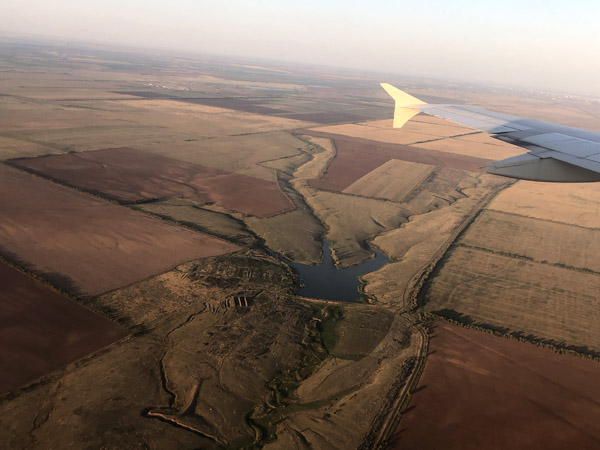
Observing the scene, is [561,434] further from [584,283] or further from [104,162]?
[104,162]

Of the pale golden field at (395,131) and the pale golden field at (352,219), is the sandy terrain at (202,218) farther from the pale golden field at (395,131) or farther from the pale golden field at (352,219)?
the pale golden field at (395,131)

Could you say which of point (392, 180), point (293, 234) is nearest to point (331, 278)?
point (293, 234)

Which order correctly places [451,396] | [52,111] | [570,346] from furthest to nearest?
1. [52,111]
2. [570,346]
3. [451,396]

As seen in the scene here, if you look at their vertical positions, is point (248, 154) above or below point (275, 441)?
above

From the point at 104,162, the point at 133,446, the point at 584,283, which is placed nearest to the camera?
the point at 133,446

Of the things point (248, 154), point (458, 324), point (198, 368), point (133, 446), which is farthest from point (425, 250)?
point (248, 154)

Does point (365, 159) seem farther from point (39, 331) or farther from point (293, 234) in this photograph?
point (39, 331)
